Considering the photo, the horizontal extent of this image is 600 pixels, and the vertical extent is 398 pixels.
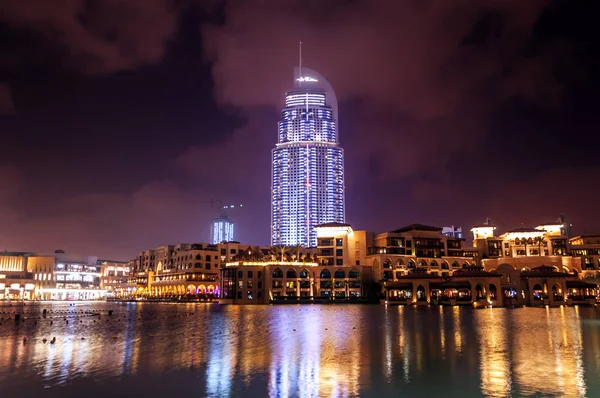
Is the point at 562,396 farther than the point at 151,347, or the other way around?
the point at 151,347

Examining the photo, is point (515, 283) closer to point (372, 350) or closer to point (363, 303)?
point (363, 303)

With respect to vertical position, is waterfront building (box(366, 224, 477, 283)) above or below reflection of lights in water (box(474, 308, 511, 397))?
above

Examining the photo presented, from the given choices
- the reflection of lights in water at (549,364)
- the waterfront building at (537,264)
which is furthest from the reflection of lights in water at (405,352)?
the waterfront building at (537,264)

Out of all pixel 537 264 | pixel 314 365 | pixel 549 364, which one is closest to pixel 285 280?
pixel 537 264

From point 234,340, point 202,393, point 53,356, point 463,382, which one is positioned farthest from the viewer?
point 234,340

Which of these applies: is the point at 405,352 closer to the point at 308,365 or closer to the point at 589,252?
the point at 308,365

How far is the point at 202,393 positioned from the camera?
929 inches

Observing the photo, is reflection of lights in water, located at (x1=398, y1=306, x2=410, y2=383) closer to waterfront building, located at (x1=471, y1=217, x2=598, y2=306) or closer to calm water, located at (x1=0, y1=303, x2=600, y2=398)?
calm water, located at (x1=0, y1=303, x2=600, y2=398)

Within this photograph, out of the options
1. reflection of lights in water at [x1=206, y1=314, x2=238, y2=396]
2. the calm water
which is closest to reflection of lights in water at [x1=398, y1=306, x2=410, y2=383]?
the calm water

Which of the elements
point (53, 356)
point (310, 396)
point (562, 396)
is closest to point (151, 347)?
point (53, 356)

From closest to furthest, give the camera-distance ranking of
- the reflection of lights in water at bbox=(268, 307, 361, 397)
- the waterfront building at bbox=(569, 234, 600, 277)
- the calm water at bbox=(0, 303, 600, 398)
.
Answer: the reflection of lights in water at bbox=(268, 307, 361, 397) < the calm water at bbox=(0, 303, 600, 398) < the waterfront building at bbox=(569, 234, 600, 277)

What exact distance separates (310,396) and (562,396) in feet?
35.2

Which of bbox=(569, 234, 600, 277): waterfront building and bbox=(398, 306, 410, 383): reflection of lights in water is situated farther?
bbox=(569, 234, 600, 277): waterfront building

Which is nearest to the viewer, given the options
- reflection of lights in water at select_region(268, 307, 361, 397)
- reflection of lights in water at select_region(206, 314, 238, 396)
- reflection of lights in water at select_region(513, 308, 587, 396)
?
reflection of lights in water at select_region(513, 308, 587, 396)
